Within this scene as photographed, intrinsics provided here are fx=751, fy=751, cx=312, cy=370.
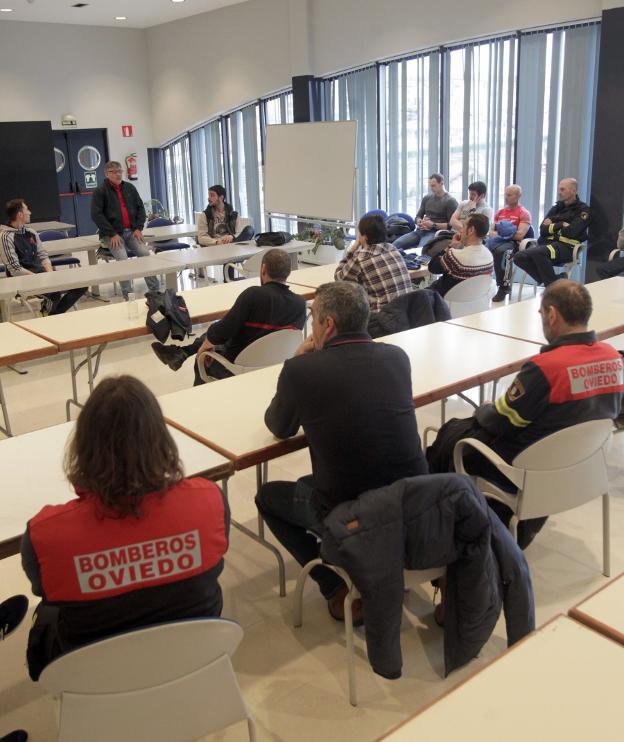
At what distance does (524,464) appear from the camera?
2471mm

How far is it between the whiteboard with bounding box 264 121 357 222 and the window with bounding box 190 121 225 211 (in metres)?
3.42

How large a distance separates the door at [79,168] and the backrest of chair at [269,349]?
9.61m

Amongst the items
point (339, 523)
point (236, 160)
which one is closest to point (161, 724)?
point (339, 523)

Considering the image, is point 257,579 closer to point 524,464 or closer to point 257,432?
point 257,432

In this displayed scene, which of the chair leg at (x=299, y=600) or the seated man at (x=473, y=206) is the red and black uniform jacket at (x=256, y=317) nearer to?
the chair leg at (x=299, y=600)

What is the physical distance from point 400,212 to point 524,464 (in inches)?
277

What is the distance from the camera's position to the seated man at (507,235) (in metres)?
7.34

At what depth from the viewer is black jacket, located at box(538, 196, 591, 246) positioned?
22.6 feet

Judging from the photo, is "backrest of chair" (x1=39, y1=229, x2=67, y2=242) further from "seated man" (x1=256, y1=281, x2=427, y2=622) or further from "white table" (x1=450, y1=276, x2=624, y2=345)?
"seated man" (x1=256, y1=281, x2=427, y2=622)

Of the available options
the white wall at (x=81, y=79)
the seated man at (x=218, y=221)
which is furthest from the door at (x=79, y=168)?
the seated man at (x=218, y=221)

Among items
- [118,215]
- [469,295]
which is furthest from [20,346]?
[118,215]

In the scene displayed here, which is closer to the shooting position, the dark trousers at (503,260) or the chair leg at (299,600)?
the chair leg at (299,600)

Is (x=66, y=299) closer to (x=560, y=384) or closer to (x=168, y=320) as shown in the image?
(x=168, y=320)

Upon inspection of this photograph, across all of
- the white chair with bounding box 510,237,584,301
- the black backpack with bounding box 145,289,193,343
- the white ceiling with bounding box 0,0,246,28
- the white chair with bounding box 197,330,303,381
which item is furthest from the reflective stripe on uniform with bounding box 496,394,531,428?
the white ceiling with bounding box 0,0,246,28
